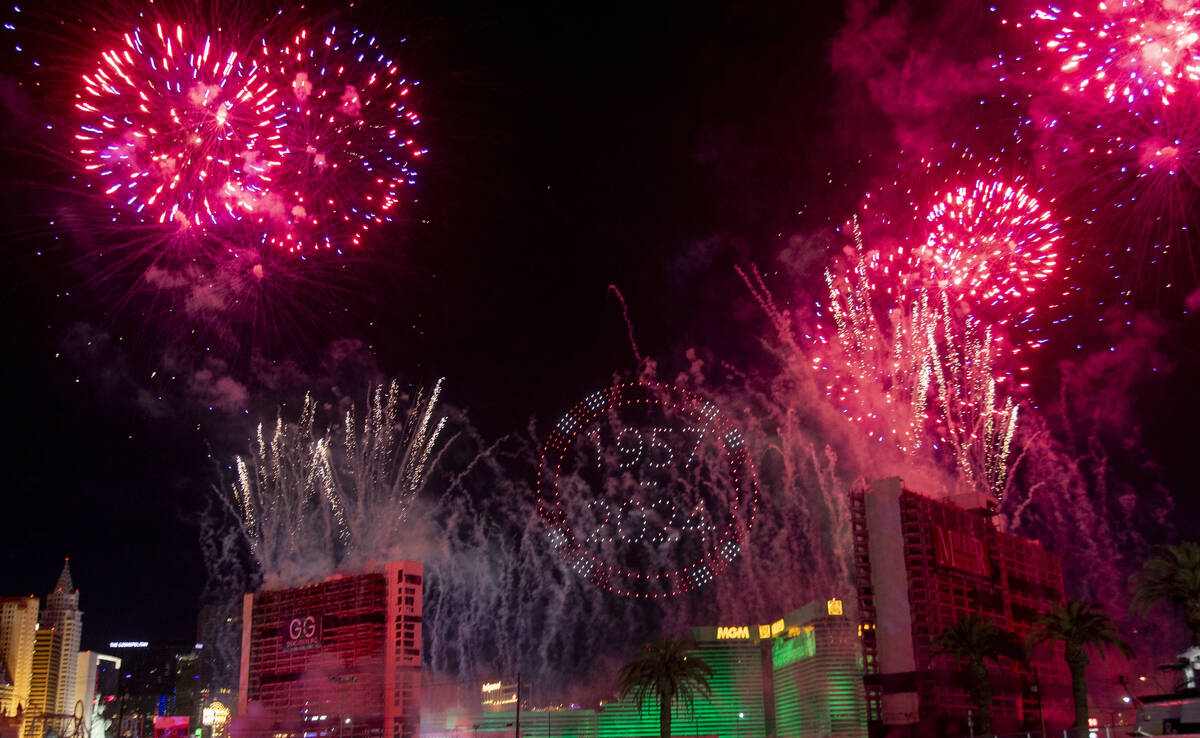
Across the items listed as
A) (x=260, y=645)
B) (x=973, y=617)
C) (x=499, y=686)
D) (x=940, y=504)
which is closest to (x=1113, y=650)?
(x=940, y=504)

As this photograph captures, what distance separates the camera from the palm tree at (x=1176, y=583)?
191 feet

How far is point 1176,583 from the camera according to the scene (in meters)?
58.9

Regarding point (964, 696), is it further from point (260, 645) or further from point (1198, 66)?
point (260, 645)

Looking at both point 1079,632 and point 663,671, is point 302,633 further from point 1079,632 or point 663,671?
point 1079,632

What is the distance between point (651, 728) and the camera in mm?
156750

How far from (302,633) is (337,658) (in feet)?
28.8

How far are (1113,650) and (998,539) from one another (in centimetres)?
3049

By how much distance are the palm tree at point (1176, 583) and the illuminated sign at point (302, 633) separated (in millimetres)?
118323

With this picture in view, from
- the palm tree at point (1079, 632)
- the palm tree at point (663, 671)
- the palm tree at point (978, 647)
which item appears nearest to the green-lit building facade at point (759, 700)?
the palm tree at point (663, 671)

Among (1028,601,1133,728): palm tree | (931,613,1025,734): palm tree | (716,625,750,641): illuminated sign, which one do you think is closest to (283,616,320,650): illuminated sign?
(716,625,750,641): illuminated sign

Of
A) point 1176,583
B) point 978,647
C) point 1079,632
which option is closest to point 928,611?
point 978,647

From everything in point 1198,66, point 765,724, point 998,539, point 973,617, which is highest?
point 1198,66

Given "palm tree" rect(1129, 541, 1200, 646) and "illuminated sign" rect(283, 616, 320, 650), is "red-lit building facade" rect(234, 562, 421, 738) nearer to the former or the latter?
"illuminated sign" rect(283, 616, 320, 650)

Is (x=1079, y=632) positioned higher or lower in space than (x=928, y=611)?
lower
